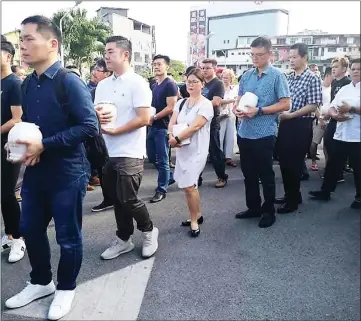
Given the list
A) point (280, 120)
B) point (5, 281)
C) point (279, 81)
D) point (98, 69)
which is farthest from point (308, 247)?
point (98, 69)

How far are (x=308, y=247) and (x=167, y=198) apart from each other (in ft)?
6.06

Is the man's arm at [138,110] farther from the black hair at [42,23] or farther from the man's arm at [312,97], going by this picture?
the man's arm at [312,97]

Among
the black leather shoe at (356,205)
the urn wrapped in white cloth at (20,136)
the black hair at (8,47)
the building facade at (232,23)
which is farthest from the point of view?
the black hair at (8,47)

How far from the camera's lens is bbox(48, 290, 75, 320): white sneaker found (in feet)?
6.61

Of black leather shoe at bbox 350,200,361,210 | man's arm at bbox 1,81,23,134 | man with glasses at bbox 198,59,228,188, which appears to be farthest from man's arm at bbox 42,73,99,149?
man with glasses at bbox 198,59,228,188

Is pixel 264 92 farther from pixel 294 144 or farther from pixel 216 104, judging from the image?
pixel 216 104

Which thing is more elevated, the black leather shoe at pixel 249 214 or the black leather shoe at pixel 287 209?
the black leather shoe at pixel 287 209

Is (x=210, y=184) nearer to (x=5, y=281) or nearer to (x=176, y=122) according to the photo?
(x=176, y=122)

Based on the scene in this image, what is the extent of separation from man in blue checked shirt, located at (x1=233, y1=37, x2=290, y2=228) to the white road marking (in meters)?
1.38

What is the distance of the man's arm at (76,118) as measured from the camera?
1.84m

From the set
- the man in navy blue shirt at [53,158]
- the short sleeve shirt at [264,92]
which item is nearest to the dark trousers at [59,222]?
the man in navy blue shirt at [53,158]

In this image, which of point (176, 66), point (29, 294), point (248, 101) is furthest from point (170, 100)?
point (176, 66)

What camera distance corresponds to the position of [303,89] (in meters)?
3.06

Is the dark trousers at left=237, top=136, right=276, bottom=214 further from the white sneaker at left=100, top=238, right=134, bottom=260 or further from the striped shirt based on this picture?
the white sneaker at left=100, top=238, right=134, bottom=260
